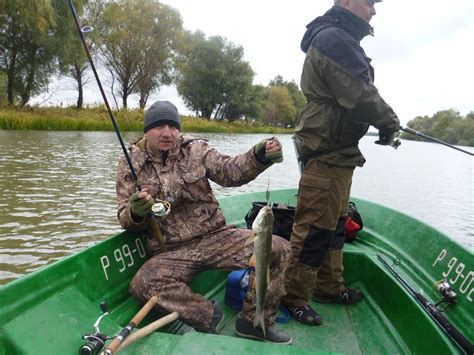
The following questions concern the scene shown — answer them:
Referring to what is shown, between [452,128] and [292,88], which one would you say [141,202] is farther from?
[292,88]

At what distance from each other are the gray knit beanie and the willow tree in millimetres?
36230

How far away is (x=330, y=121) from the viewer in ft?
10.3

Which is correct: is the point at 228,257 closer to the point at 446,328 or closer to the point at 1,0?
the point at 446,328

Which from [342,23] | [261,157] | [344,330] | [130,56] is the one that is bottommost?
[344,330]

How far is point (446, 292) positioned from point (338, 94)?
1.67 meters

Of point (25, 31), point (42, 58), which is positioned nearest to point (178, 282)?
point (25, 31)

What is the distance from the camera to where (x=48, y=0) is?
19000 mm

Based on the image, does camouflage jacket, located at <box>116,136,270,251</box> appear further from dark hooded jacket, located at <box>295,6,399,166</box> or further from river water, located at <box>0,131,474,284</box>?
river water, located at <box>0,131,474,284</box>

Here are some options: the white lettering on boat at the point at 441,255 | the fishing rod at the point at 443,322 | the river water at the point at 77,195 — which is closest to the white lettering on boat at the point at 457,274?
the white lettering on boat at the point at 441,255

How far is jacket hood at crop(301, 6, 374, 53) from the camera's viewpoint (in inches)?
123

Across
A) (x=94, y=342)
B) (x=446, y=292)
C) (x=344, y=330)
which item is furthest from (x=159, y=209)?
(x=446, y=292)

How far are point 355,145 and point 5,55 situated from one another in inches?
1203

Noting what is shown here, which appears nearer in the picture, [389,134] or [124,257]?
Result: [124,257]

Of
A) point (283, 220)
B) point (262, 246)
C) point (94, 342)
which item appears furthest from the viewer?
point (283, 220)
